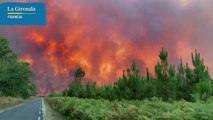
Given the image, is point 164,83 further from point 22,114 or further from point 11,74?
point 11,74

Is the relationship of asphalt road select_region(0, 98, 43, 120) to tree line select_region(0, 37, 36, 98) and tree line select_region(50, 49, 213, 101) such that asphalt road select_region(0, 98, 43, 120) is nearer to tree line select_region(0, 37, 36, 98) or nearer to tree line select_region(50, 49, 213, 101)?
tree line select_region(50, 49, 213, 101)

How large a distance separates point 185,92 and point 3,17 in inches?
1224

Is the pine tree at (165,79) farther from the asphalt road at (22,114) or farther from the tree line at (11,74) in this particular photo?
the tree line at (11,74)

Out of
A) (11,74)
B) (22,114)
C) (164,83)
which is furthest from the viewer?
(11,74)

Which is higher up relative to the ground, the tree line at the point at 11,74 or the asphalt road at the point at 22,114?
the tree line at the point at 11,74

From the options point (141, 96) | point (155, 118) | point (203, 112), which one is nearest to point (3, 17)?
point (155, 118)

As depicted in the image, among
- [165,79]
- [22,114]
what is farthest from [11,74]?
[22,114]

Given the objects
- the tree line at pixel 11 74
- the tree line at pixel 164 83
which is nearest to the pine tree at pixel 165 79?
the tree line at pixel 164 83

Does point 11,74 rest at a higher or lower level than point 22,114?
higher

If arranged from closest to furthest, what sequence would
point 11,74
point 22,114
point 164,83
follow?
point 22,114 → point 164,83 → point 11,74

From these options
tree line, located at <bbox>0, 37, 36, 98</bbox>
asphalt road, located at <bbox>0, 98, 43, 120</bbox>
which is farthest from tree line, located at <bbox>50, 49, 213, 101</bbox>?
tree line, located at <bbox>0, 37, 36, 98</bbox>

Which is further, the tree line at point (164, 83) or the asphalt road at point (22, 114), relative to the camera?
the tree line at point (164, 83)

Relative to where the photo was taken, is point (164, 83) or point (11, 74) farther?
point (11, 74)

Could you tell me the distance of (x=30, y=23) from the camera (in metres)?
23.9
